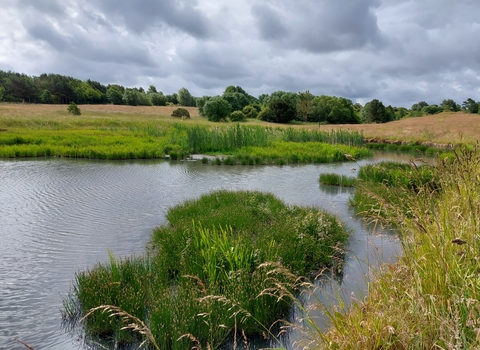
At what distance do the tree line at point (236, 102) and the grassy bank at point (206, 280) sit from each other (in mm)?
54893

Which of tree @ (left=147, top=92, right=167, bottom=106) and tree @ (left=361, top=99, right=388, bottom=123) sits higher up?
tree @ (left=147, top=92, right=167, bottom=106)

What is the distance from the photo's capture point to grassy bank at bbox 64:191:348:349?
423cm

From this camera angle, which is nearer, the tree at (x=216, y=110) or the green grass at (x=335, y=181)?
the green grass at (x=335, y=181)

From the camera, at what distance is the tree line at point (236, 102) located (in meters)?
69.2

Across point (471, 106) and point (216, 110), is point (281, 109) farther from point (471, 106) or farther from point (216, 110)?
point (471, 106)

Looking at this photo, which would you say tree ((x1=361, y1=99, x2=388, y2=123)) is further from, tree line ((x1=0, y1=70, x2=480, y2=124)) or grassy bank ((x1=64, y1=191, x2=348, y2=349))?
grassy bank ((x1=64, y1=191, x2=348, y2=349))

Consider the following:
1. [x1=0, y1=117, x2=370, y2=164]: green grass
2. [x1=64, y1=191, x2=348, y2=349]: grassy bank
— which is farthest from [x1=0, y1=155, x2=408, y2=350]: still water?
[x1=0, y1=117, x2=370, y2=164]: green grass

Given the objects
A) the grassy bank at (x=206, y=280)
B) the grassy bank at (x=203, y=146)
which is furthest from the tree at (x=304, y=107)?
the grassy bank at (x=206, y=280)

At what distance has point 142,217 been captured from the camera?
393 inches

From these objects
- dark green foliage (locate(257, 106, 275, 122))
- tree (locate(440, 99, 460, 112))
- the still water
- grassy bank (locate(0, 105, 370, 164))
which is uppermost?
tree (locate(440, 99, 460, 112))

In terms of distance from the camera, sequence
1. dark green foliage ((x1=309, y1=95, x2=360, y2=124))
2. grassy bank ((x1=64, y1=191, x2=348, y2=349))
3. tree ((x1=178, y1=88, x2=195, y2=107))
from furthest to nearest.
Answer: tree ((x1=178, y1=88, x2=195, y2=107)) → dark green foliage ((x1=309, y1=95, x2=360, y2=124)) → grassy bank ((x1=64, y1=191, x2=348, y2=349))

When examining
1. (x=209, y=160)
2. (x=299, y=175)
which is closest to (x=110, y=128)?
(x=209, y=160)

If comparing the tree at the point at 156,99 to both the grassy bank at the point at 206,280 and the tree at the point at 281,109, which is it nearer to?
the tree at the point at 281,109

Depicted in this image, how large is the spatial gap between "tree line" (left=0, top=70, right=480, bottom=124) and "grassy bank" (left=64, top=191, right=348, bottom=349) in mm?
54893
